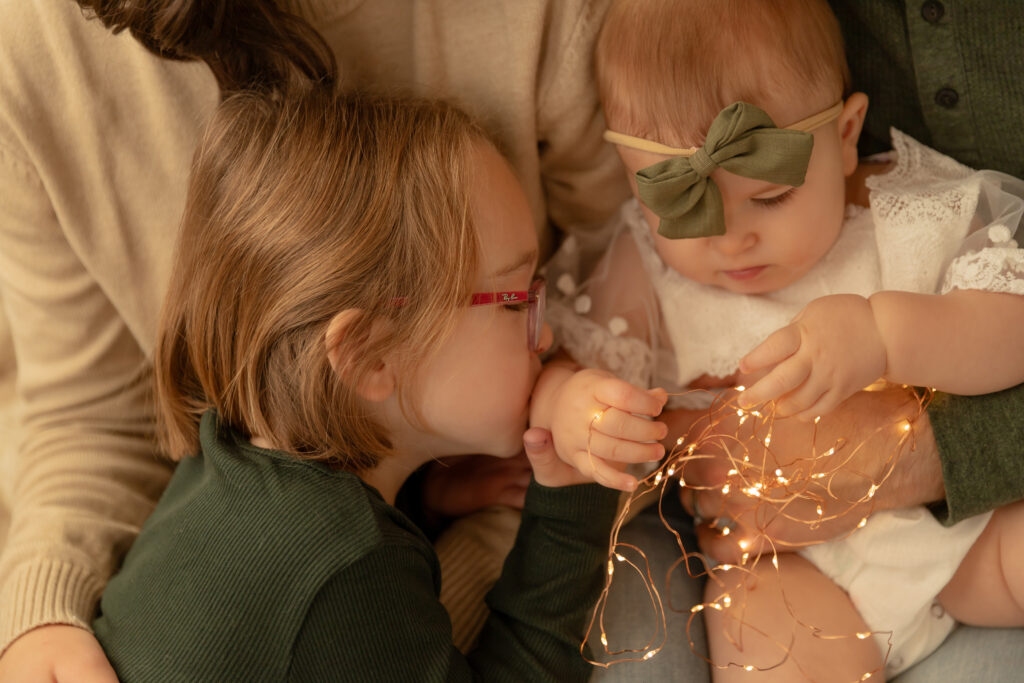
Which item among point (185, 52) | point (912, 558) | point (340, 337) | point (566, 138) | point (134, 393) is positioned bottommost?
point (912, 558)

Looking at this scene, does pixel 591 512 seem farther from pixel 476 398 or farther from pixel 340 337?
pixel 340 337

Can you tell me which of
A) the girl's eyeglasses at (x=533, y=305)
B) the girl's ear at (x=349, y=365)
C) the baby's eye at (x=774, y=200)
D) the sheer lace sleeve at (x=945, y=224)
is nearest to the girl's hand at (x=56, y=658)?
the girl's ear at (x=349, y=365)

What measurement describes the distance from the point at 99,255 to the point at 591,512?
86 centimetres

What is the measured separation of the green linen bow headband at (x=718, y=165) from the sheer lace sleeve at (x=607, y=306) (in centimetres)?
25

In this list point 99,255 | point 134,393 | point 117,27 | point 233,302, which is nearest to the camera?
point 117,27

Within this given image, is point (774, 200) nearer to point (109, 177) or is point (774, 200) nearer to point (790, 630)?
point (790, 630)

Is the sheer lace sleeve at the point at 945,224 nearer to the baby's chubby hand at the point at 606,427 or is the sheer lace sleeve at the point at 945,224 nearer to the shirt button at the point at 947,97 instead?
the shirt button at the point at 947,97

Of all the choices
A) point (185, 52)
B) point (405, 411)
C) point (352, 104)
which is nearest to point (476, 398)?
point (405, 411)

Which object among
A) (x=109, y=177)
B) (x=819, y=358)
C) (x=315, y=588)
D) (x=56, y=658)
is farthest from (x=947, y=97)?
(x=56, y=658)

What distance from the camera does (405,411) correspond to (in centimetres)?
125

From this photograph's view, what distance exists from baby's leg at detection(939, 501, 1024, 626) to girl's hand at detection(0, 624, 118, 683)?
1193mm

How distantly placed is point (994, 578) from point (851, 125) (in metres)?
0.71

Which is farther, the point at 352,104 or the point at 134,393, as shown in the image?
the point at 134,393

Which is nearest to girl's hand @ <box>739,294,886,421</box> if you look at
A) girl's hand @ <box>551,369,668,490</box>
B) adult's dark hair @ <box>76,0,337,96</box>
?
girl's hand @ <box>551,369,668,490</box>
